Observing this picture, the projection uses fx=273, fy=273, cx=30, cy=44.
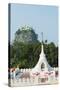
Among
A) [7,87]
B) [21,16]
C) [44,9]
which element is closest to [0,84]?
[7,87]

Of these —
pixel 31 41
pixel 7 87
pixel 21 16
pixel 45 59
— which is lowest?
pixel 7 87

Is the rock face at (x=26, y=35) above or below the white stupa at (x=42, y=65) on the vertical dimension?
above

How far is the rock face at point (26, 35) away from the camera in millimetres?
2232

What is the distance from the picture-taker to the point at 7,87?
220 centimetres

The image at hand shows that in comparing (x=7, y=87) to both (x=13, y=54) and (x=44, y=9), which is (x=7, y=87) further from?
(x=44, y=9)

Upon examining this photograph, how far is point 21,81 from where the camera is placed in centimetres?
223

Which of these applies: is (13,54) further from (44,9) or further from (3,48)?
(44,9)

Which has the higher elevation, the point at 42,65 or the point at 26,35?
the point at 26,35

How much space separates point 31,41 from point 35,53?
10cm

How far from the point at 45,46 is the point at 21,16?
32cm

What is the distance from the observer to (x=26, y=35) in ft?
7.39

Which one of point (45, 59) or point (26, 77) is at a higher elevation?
point (45, 59)

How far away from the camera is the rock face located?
223cm

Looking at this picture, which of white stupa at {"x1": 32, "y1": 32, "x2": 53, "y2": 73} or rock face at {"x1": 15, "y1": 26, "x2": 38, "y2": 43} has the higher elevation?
rock face at {"x1": 15, "y1": 26, "x2": 38, "y2": 43}
